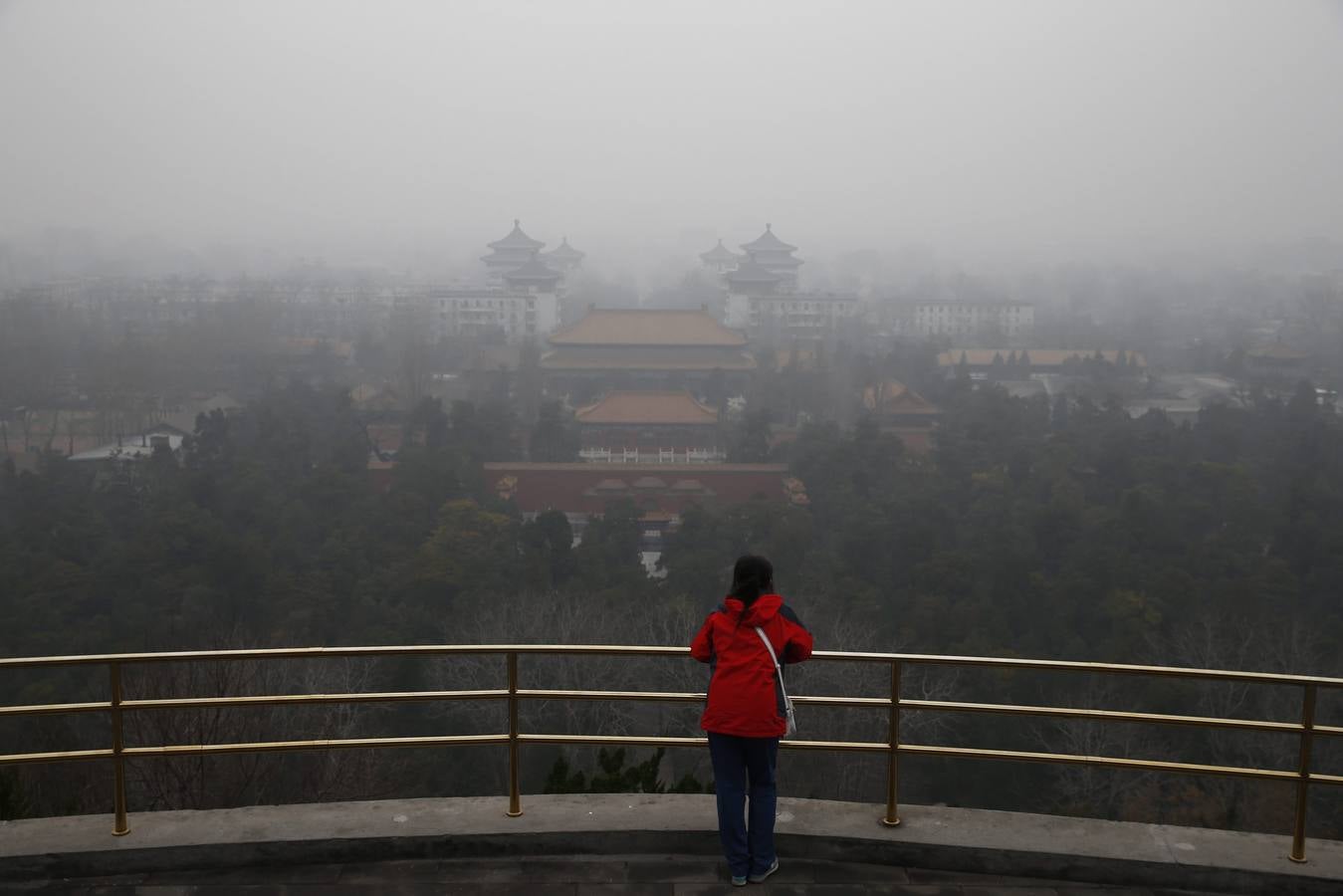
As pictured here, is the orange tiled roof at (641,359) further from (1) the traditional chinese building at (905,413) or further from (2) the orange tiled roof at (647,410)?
(1) the traditional chinese building at (905,413)

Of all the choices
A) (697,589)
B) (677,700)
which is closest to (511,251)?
(697,589)

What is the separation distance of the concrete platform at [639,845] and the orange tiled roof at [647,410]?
1084 inches

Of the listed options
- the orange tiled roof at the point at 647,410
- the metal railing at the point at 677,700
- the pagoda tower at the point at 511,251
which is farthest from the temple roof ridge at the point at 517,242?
the metal railing at the point at 677,700

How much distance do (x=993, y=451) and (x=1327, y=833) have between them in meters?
15.5

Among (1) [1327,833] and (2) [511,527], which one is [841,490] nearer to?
(2) [511,527]

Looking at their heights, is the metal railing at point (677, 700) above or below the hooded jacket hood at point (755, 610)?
below

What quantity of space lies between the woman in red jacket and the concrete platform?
20 cm

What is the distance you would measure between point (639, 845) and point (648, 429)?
27.9 meters

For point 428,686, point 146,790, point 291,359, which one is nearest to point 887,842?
point 146,790

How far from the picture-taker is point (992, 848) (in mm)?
2531

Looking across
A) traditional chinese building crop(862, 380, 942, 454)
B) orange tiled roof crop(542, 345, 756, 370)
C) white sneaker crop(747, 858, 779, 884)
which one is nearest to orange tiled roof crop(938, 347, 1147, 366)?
orange tiled roof crop(542, 345, 756, 370)

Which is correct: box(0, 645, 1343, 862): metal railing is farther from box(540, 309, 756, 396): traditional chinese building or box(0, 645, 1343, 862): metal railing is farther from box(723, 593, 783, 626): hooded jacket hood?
box(540, 309, 756, 396): traditional chinese building

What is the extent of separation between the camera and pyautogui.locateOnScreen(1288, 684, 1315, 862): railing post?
7.91 feet

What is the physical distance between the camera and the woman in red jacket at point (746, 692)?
2334 millimetres
